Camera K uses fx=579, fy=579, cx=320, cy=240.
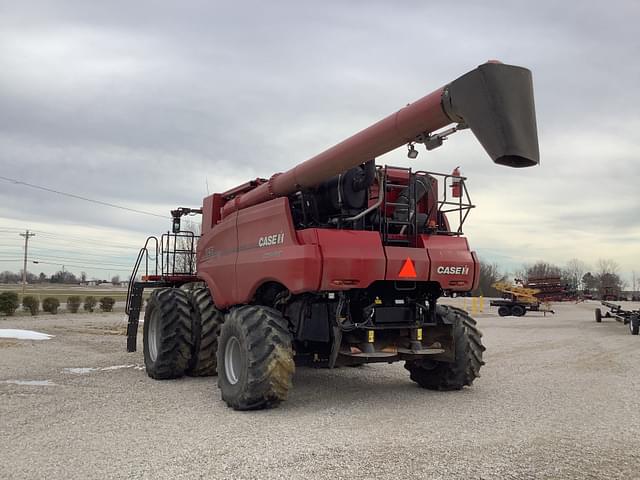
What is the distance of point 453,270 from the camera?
25.6 ft

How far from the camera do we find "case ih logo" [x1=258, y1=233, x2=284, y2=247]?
24.3 ft

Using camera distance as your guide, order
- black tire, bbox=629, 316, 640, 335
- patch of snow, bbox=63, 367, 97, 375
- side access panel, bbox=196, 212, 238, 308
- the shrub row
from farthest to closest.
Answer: the shrub row → black tire, bbox=629, 316, 640, 335 → patch of snow, bbox=63, 367, 97, 375 → side access panel, bbox=196, 212, 238, 308

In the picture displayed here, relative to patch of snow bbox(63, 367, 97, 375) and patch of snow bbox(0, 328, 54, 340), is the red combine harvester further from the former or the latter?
patch of snow bbox(0, 328, 54, 340)

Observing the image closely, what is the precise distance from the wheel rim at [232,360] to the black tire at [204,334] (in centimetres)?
191

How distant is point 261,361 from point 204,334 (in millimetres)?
2956

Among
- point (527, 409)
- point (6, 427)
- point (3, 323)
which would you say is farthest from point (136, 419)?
point (3, 323)

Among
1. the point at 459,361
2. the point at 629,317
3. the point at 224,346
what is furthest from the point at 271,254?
the point at 629,317

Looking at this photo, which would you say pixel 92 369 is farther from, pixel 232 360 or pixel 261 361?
pixel 261 361

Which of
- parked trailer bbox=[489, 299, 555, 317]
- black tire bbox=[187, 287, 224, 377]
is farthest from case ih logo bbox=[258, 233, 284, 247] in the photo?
parked trailer bbox=[489, 299, 555, 317]

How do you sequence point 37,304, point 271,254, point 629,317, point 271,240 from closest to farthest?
point 271,254, point 271,240, point 629,317, point 37,304

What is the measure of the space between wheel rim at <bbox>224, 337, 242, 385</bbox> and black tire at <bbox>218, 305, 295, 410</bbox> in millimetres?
148

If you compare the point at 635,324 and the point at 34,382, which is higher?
the point at 635,324

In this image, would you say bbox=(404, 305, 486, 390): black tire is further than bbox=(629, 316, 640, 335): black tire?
No

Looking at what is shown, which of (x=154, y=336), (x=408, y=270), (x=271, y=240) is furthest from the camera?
(x=154, y=336)
